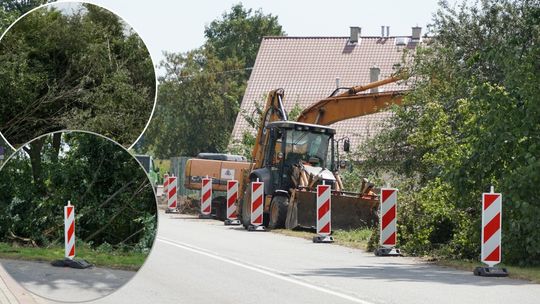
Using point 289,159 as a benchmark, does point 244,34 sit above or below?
above

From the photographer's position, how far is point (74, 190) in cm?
337

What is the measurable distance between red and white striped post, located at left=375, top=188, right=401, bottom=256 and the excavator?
220 inches

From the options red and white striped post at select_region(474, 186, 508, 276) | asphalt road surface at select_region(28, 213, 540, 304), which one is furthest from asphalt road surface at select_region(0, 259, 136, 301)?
red and white striped post at select_region(474, 186, 508, 276)

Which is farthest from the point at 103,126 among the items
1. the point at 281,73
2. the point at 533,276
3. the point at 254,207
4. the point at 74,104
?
the point at 281,73

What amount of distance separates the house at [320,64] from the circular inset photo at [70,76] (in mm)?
52870

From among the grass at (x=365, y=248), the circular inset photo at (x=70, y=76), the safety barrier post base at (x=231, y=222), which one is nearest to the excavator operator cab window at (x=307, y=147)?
the grass at (x=365, y=248)

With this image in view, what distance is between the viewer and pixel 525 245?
16734 mm

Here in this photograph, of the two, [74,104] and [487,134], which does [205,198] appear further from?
[74,104]

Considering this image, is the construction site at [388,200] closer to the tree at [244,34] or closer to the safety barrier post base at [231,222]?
the safety barrier post base at [231,222]

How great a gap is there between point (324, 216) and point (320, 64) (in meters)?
38.7

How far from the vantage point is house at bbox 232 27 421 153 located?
192 ft

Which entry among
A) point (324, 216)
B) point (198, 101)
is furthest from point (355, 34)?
point (324, 216)

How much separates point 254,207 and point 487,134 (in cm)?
1032

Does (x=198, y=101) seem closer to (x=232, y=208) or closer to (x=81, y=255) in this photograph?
(x=232, y=208)
